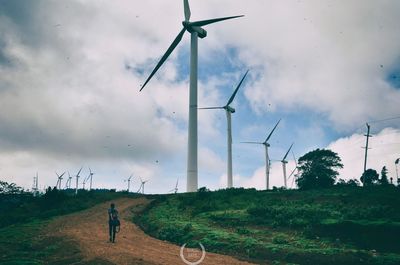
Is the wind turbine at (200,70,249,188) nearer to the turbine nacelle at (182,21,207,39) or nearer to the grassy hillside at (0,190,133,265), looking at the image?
the turbine nacelle at (182,21,207,39)

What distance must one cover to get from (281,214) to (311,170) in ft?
252

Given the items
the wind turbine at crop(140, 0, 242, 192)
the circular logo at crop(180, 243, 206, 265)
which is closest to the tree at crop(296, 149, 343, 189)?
the wind turbine at crop(140, 0, 242, 192)

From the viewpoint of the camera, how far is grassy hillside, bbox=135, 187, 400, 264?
64.6 ft

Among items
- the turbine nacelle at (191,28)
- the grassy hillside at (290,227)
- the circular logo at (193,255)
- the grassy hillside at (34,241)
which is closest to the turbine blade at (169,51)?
the turbine nacelle at (191,28)

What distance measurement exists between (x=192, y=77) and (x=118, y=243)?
29.7 m

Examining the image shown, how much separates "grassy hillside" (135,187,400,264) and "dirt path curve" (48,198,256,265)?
1817mm

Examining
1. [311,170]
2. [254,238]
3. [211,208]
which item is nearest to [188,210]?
[211,208]

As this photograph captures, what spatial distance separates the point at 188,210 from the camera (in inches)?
1468

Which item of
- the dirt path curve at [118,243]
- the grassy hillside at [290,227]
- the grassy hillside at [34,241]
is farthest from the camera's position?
the grassy hillside at [290,227]

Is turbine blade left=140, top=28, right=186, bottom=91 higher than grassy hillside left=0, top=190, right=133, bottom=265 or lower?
higher

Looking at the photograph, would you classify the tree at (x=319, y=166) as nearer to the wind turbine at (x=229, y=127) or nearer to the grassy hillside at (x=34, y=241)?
the wind turbine at (x=229, y=127)

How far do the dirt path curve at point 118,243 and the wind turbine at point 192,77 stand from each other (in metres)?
10.3

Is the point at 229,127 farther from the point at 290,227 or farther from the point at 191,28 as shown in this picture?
the point at 290,227

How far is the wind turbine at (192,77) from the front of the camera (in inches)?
1761
